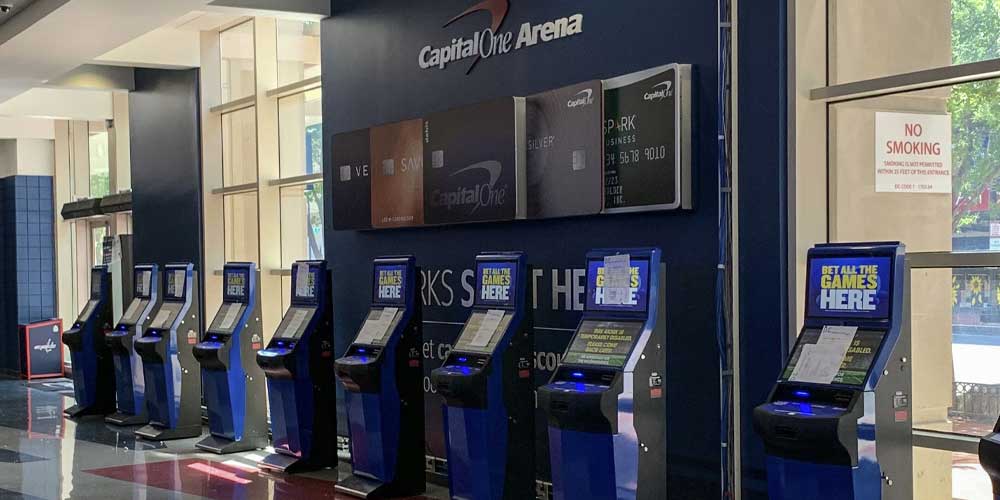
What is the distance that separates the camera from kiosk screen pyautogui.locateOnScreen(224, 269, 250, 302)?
9.34m

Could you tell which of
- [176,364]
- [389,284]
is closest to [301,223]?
[176,364]

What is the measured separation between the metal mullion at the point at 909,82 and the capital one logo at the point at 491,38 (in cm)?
172

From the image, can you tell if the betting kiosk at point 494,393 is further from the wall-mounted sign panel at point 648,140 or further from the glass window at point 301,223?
the glass window at point 301,223

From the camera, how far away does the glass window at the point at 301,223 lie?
33.2ft

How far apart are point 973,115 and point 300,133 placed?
6.71 metres

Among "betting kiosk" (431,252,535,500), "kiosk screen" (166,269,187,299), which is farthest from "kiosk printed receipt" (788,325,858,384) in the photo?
"kiosk screen" (166,269,187,299)

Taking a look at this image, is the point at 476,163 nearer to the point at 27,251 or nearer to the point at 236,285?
the point at 236,285

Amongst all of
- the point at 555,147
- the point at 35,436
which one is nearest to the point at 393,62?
the point at 555,147

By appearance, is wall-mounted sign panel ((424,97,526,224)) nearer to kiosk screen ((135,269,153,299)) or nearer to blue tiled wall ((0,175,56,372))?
kiosk screen ((135,269,153,299))

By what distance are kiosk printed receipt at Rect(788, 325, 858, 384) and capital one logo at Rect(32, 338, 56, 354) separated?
14.2m

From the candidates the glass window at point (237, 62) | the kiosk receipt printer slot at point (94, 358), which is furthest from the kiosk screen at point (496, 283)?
the kiosk receipt printer slot at point (94, 358)

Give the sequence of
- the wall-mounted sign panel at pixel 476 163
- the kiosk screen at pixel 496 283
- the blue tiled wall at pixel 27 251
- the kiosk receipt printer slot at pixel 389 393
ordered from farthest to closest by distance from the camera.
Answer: the blue tiled wall at pixel 27 251, the kiosk receipt printer slot at pixel 389 393, the wall-mounted sign panel at pixel 476 163, the kiosk screen at pixel 496 283

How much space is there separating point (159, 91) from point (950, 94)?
30.1 feet

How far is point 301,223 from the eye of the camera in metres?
10.5
